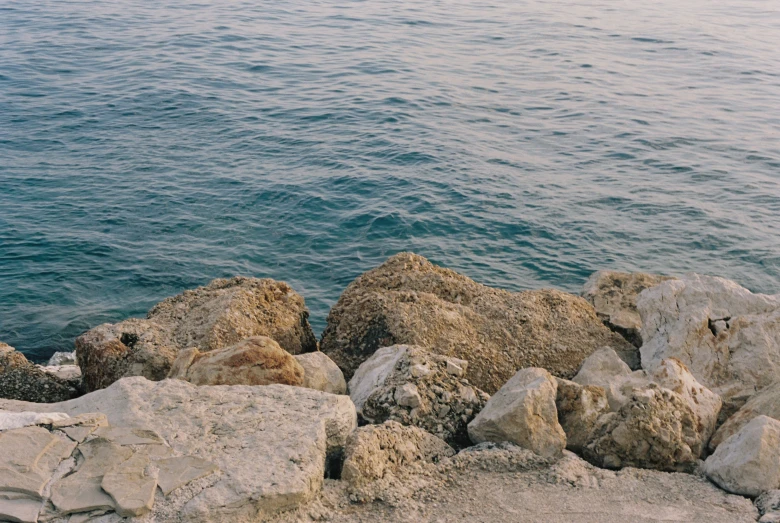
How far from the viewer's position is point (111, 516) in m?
3.77

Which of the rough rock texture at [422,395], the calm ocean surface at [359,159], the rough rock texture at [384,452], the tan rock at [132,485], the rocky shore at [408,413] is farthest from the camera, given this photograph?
the calm ocean surface at [359,159]

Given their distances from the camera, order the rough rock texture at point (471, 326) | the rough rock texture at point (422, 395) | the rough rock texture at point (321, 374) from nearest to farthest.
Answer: the rough rock texture at point (422, 395) → the rough rock texture at point (321, 374) → the rough rock texture at point (471, 326)

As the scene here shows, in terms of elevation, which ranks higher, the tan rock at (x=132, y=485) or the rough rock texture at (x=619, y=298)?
the tan rock at (x=132, y=485)

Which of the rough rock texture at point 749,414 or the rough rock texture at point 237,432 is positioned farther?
the rough rock texture at point 749,414

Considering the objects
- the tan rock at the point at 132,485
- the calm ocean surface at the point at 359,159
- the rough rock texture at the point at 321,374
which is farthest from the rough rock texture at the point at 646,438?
the calm ocean surface at the point at 359,159

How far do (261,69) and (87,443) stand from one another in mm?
17598

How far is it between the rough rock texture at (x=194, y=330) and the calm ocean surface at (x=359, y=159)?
2.20 m

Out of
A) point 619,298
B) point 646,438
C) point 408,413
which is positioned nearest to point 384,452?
point 408,413

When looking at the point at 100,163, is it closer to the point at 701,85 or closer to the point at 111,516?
the point at 111,516

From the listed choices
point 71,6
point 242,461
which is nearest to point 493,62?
point 71,6

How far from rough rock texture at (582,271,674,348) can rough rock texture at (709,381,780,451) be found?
176 centimetres

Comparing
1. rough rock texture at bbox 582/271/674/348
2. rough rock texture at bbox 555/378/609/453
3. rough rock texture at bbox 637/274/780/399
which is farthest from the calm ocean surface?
rough rock texture at bbox 555/378/609/453

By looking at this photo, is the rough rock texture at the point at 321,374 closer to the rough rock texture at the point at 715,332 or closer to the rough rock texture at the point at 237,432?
the rough rock texture at the point at 237,432

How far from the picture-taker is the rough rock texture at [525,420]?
15.8ft
